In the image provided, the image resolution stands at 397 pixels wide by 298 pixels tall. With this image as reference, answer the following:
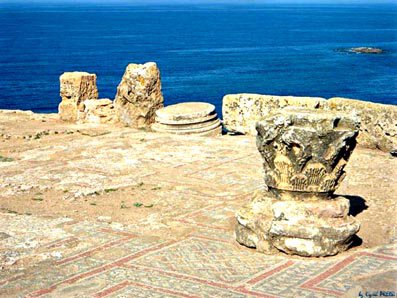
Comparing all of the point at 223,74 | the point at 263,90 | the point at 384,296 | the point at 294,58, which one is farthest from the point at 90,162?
the point at 294,58

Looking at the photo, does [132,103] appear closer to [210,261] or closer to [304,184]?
[304,184]

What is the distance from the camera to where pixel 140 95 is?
18766 millimetres

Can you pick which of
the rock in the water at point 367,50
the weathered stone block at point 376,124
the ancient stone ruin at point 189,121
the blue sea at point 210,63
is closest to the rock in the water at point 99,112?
the ancient stone ruin at point 189,121

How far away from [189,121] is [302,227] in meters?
9.02

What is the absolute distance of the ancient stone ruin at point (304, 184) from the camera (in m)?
8.48

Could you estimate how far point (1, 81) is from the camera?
57.4 meters

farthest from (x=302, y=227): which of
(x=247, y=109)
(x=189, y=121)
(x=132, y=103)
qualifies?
(x=132, y=103)

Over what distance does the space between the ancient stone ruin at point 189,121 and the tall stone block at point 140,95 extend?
1.06m

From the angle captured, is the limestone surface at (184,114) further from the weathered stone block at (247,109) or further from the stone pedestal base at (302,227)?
the stone pedestal base at (302,227)

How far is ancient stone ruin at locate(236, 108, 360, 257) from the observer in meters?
8.48

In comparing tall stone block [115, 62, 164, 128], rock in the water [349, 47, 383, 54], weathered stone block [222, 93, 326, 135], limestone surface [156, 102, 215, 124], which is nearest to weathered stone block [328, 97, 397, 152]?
weathered stone block [222, 93, 326, 135]

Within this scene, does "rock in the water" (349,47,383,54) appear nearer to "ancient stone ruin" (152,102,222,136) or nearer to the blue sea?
the blue sea

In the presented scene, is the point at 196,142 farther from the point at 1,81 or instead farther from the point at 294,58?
the point at 294,58

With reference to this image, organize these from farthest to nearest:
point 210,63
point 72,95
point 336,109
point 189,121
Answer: point 210,63
point 72,95
point 189,121
point 336,109
